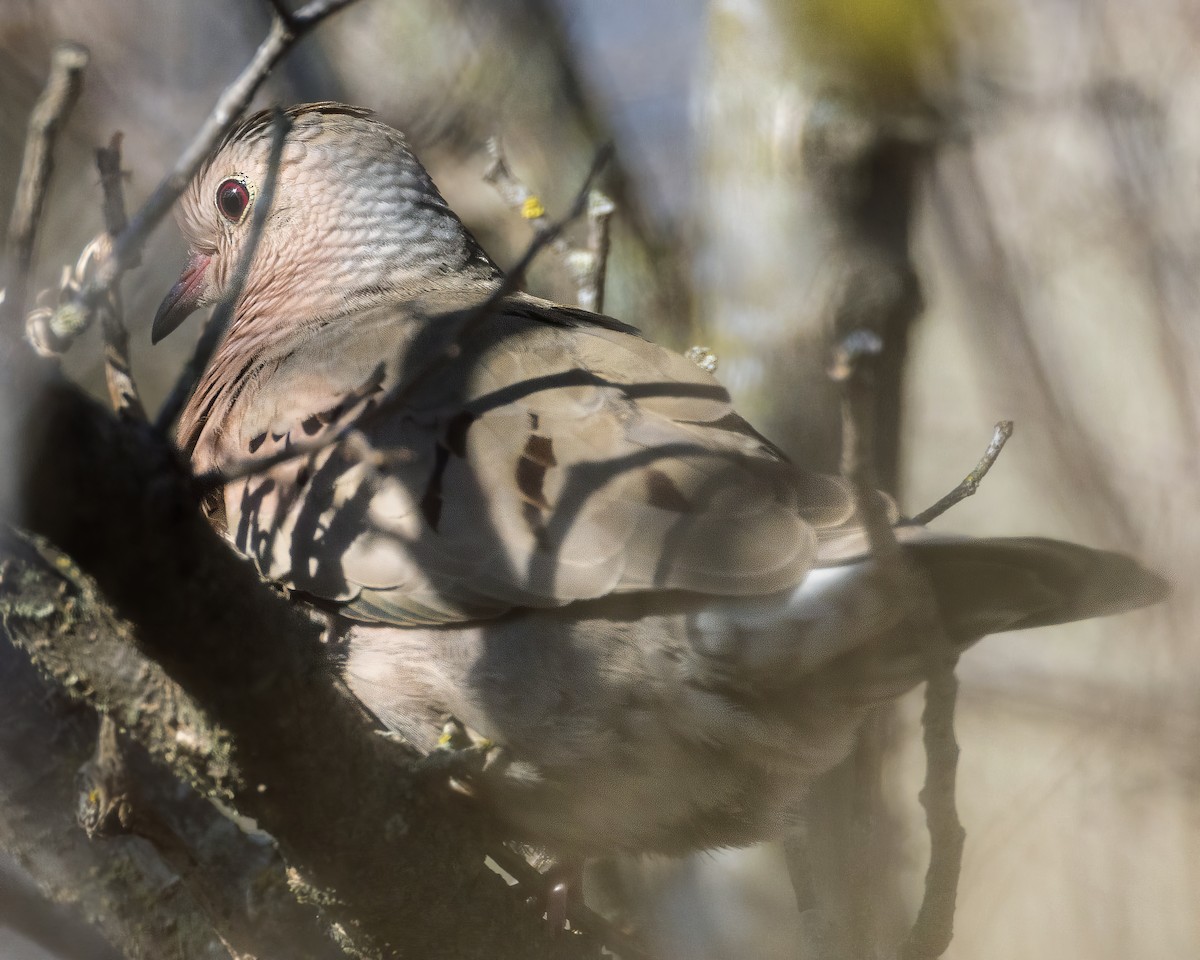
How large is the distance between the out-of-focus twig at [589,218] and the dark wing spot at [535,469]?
2.05ft

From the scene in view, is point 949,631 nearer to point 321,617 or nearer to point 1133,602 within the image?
point 1133,602

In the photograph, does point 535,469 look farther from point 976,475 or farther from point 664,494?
point 976,475

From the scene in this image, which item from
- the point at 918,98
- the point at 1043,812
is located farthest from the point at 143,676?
the point at 1043,812

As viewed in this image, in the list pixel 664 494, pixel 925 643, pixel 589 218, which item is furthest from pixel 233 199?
pixel 925 643

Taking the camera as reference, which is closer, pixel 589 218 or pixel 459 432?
pixel 459 432

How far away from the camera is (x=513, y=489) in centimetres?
241

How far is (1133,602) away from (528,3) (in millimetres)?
4126

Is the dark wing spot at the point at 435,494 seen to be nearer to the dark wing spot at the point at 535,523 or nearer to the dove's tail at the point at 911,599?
the dark wing spot at the point at 535,523

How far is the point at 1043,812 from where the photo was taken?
558 centimetres

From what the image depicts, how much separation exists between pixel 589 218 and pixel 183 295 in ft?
4.36

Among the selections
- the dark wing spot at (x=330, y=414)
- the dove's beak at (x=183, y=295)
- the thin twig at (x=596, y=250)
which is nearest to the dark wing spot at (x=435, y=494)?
the dark wing spot at (x=330, y=414)

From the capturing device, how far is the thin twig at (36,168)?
1.28m

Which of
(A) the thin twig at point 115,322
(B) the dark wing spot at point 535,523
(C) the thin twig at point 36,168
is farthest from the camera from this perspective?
(B) the dark wing spot at point 535,523

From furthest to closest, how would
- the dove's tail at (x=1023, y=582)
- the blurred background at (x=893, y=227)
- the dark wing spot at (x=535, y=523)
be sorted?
the blurred background at (x=893, y=227) < the dark wing spot at (x=535, y=523) < the dove's tail at (x=1023, y=582)
